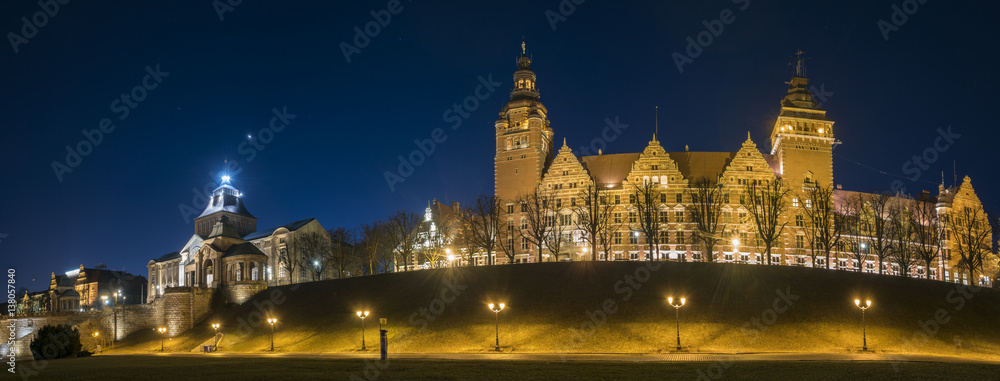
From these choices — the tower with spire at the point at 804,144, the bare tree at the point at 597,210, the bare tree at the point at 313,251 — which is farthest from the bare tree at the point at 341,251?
the tower with spire at the point at 804,144

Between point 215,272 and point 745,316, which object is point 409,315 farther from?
point 215,272

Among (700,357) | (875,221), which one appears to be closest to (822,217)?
(875,221)

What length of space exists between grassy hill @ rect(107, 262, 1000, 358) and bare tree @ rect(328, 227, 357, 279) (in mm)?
14665

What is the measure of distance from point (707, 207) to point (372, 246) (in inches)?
1725

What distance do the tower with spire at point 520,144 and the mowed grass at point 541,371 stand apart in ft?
226

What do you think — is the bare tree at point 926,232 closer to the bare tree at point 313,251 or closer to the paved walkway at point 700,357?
the paved walkway at point 700,357

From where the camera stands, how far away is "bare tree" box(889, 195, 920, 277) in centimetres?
8866

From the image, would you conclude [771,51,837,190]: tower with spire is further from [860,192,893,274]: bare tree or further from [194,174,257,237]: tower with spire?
[194,174,257,237]: tower with spire

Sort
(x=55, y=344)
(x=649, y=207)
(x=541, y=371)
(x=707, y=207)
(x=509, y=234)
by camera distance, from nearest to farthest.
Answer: (x=541, y=371)
(x=55, y=344)
(x=707, y=207)
(x=649, y=207)
(x=509, y=234)

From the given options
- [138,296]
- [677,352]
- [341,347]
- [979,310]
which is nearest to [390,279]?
[341,347]

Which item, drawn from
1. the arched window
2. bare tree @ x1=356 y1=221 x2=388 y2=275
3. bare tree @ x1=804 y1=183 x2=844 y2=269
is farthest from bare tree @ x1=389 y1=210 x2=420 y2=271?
bare tree @ x1=804 y1=183 x2=844 y2=269

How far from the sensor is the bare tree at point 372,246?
3880 inches

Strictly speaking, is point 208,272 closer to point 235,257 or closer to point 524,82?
point 235,257

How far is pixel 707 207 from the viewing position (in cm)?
8819
